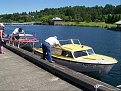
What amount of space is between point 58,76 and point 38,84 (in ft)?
5.43

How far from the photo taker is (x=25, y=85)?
35.3ft

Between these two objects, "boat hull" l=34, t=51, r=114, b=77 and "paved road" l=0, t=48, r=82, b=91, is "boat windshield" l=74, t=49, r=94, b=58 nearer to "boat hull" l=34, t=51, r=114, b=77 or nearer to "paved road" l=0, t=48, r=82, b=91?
"boat hull" l=34, t=51, r=114, b=77

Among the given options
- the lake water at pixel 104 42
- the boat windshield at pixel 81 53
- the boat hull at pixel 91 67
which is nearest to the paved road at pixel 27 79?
the boat hull at pixel 91 67

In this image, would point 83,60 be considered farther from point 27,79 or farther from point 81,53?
point 27,79

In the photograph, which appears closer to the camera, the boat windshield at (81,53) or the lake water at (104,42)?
the boat windshield at (81,53)

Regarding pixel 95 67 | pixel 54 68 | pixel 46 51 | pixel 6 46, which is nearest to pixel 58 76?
pixel 54 68

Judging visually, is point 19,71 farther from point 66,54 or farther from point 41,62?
point 66,54

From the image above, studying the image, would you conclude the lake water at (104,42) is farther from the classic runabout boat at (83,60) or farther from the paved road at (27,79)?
the paved road at (27,79)

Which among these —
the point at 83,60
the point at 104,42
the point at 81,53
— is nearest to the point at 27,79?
the point at 83,60

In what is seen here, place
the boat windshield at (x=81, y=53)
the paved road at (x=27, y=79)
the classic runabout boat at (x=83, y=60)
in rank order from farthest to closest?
1. the boat windshield at (x=81, y=53)
2. the classic runabout boat at (x=83, y=60)
3. the paved road at (x=27, y=79)

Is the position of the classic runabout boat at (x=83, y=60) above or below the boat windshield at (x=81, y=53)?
below

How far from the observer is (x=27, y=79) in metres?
11.8

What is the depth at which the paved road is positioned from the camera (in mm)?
10523

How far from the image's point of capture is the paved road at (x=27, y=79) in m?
10.5
